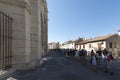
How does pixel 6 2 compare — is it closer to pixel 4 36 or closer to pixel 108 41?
pixel 4 36

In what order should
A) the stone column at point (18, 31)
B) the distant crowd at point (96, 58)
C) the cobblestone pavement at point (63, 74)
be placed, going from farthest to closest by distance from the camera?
the distant crowd at point (96, 58) < the cobblestone pavement at point (63, 74) < the stone column at point (18, 31)

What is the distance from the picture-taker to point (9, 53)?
10.0 metres

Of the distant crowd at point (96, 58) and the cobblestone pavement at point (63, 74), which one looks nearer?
the cobblestone pavement at point (63, 74)

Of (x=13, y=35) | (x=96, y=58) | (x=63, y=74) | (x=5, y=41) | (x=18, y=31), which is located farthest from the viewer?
(x=96, y=58)

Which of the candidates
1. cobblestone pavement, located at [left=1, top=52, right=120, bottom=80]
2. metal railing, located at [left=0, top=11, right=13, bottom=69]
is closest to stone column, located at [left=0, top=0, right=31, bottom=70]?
metal railing, located at [left=0, top=11, right=13, bottom=69]

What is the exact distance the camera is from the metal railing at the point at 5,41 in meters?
9.05

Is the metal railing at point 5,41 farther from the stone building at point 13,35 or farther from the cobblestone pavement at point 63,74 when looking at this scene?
the cobblestone pavement at point 63,74

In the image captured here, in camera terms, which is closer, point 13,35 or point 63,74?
point 13,35

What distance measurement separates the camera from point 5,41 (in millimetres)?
9398

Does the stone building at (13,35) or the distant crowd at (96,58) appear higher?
the stone building at (13,35)

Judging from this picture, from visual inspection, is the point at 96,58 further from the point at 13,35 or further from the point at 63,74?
the point at 13,35

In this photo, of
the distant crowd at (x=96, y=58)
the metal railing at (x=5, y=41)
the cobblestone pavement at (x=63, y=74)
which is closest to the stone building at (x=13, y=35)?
the metal railing at (x=5, y=41)

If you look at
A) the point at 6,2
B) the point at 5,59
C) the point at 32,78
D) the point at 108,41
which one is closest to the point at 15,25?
the point at 6,2

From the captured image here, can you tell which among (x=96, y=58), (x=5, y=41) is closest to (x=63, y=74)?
(x=5, y=41)
